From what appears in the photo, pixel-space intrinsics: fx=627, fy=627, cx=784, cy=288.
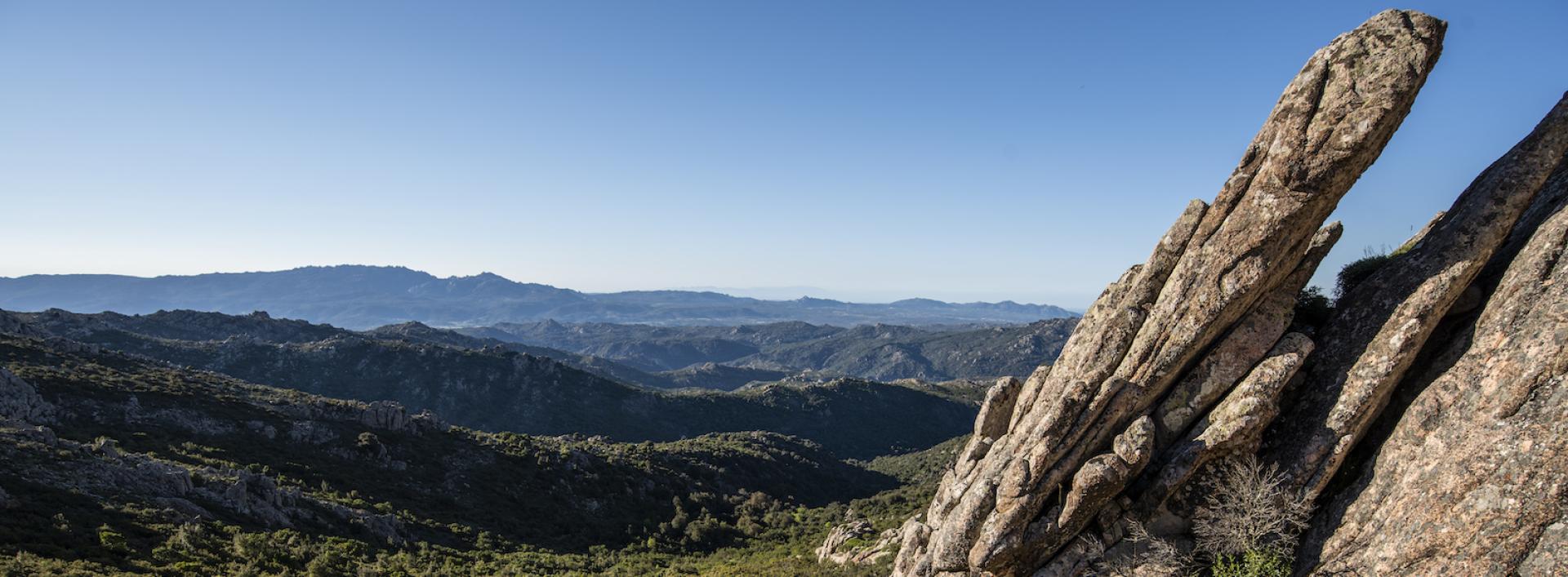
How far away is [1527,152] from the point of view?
23.2 m

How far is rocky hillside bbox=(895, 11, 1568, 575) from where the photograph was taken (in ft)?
64.3

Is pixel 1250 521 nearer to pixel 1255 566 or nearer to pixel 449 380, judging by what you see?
pixel 1255 566

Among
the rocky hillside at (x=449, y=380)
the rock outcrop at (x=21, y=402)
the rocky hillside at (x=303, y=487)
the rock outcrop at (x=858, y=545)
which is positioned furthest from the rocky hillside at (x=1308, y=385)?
the rocky hillside at (x=449, y=380)

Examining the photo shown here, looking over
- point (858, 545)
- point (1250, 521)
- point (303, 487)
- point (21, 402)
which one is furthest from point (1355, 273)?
point (21, 402)

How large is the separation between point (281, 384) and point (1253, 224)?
17842 centimetres

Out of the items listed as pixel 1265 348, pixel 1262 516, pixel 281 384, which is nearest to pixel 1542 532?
Result: pixel 1262 516

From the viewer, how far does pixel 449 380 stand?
531 feet

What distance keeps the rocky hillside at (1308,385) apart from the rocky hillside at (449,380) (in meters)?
133

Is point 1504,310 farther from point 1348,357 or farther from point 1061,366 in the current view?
point 1061,366

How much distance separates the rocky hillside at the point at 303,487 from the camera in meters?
34.4

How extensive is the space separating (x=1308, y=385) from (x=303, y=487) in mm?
67946

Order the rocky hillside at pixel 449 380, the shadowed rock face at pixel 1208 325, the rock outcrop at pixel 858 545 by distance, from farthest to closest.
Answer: the rocky hillside at pixel 449 380, the rock outcrop at pixel 858 545, the shadowed rock face at pixel 1208 325

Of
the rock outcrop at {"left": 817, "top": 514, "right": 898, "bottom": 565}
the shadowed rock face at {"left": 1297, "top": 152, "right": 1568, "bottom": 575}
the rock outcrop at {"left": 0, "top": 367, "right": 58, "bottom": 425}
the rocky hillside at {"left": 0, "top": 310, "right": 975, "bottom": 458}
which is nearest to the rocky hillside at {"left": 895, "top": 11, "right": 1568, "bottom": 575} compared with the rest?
the shadowed rock face at {"left": 1297, "top": 152, "right": 1568, "bottom": 575}

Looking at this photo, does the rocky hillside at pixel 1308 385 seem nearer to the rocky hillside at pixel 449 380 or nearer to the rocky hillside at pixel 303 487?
the rocky hillside at pixel 303 487
